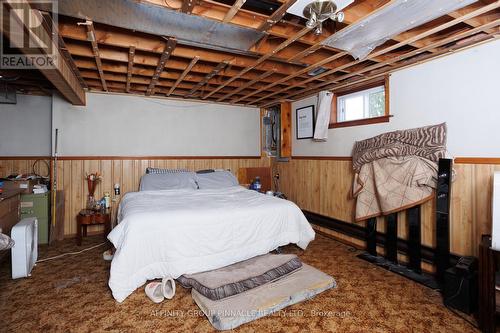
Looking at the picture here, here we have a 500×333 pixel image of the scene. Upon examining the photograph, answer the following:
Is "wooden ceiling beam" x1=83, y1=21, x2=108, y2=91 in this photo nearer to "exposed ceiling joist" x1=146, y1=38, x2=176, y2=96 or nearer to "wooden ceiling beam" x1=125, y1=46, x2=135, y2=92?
"wooden ceiling beam" x1=125, y1=46, x2=135, y2=92

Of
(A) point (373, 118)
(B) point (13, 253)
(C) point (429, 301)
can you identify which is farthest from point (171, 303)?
(A) point (373, 118)

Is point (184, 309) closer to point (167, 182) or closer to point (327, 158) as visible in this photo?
point (167, 182)

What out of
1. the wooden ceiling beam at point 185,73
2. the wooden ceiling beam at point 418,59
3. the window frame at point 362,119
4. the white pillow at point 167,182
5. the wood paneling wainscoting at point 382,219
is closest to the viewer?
the wooden ceiling beam at point 418,59

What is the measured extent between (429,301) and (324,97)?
2.76 meters

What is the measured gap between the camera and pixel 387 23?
1936mm

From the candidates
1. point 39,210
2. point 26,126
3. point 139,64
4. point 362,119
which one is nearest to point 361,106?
point 362,119

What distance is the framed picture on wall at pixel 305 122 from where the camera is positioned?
425 cm

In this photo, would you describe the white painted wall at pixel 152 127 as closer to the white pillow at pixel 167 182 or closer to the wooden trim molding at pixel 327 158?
the white pillow at pixel 167 182

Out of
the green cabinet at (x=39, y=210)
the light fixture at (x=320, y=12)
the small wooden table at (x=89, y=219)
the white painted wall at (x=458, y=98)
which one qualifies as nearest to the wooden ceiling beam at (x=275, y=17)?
the light fixture at (x=320, y=12)

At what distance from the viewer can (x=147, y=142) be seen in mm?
4270

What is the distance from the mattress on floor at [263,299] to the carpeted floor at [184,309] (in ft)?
0.17

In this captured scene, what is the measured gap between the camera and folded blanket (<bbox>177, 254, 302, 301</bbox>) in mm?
2129
